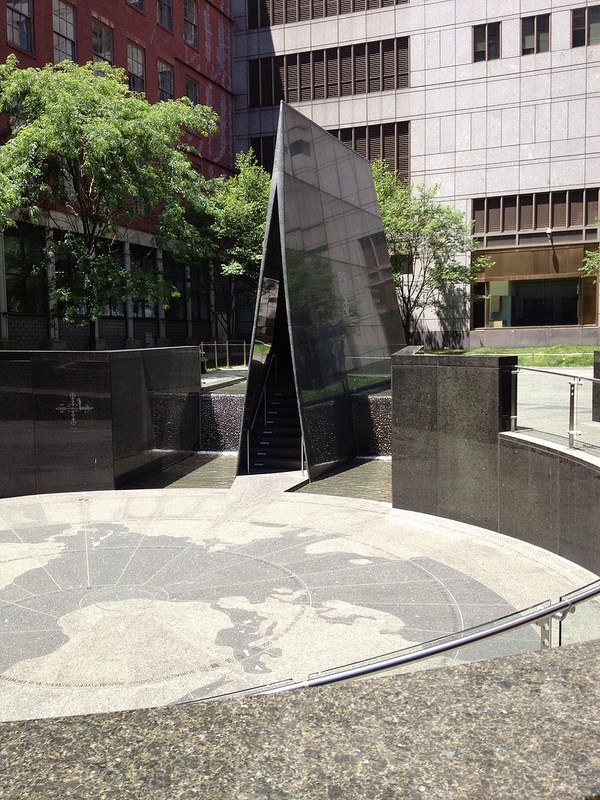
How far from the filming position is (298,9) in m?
42.8

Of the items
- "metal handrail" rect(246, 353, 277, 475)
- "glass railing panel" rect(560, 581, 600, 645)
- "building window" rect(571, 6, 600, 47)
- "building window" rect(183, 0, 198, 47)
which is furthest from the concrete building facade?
"glass railing panel" rect(560, 581, 600, 645)

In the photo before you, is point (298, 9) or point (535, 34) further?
point (298, 9)

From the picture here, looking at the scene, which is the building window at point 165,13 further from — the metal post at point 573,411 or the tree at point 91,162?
the metal post at point 573,411

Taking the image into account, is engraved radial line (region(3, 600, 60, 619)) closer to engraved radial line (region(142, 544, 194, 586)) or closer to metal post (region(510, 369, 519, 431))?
engraved radial line (region(142, 544, 194, 586))

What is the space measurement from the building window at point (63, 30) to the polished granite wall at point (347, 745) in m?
31.5

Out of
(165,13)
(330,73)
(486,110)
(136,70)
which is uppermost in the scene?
(165,13)

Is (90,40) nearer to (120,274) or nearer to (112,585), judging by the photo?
(120,274)

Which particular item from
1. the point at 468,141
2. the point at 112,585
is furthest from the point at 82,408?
the point at 468,141

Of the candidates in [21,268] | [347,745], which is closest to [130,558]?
[347,745]

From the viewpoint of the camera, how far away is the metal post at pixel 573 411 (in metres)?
8.98

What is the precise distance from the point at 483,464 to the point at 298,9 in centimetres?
4035

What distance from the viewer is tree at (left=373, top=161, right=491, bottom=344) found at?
36750 mm

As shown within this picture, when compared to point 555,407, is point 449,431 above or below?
below

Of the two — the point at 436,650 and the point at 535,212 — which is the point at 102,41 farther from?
the point at 436,650
